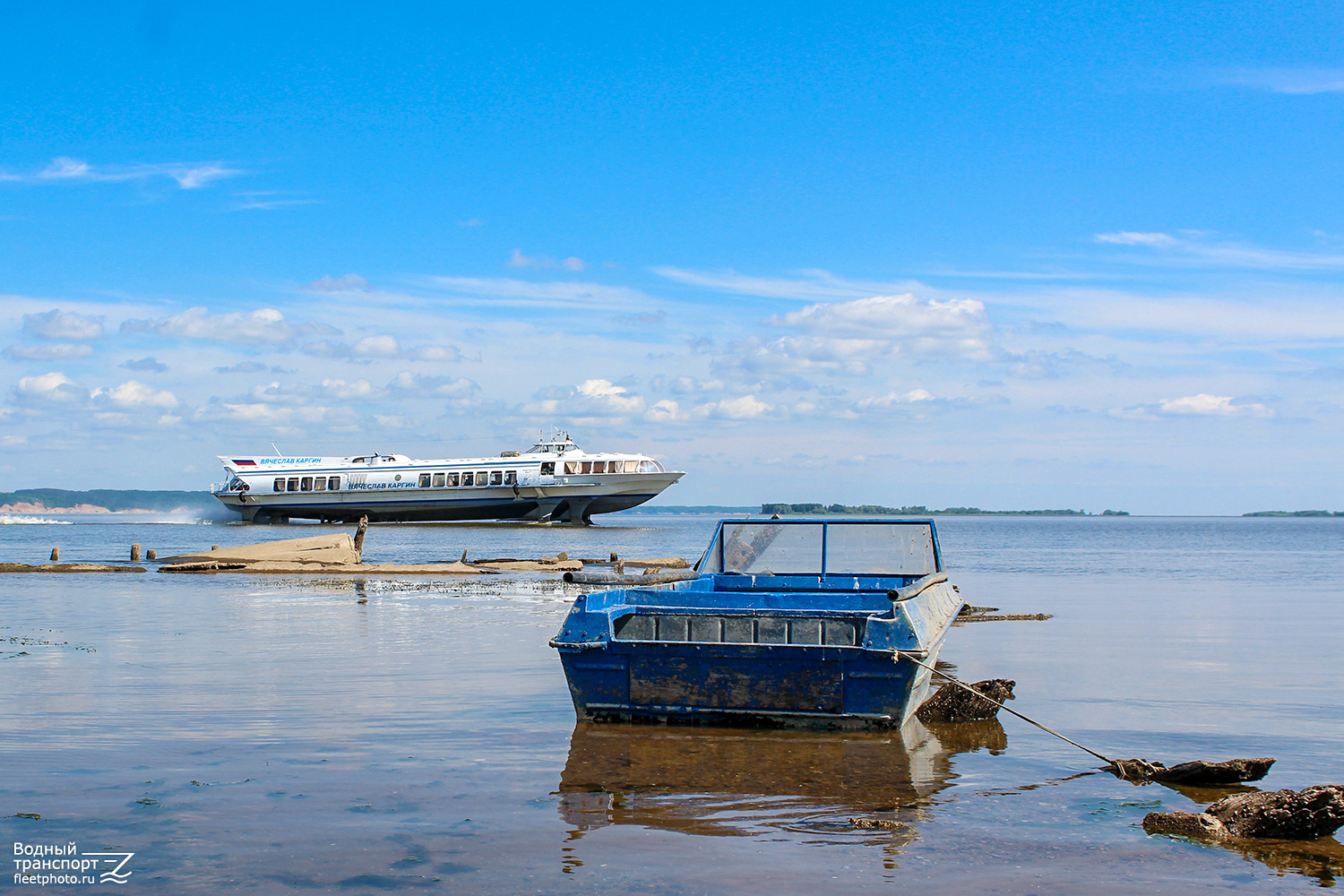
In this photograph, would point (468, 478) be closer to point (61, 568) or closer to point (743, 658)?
point (61, 568)

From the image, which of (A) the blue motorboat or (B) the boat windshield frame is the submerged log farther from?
(A) the blue motorboat

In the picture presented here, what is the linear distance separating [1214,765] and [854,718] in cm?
252

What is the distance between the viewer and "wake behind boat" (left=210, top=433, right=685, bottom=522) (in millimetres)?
77438

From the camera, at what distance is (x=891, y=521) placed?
1230 centimetres

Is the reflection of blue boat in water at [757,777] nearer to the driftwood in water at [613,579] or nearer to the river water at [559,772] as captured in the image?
the river water at [559,772]

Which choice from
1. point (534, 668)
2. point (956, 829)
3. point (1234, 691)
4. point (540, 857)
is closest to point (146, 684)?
point (534, 668)

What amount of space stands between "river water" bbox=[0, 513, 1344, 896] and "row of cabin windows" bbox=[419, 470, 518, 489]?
60.7 meters

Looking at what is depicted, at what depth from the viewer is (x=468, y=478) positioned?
77.6 m

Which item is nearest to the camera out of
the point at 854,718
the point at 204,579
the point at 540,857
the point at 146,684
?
the point at 540,857

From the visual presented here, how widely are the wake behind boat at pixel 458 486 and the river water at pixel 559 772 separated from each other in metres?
60.5

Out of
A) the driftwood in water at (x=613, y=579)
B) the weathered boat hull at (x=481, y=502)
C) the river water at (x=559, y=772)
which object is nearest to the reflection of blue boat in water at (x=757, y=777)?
the river water at (x=559, y=772)

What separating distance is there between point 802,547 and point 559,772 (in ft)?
15.9

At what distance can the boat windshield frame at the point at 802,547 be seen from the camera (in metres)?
11.9

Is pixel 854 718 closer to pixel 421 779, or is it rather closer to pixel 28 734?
pixel 421 779
